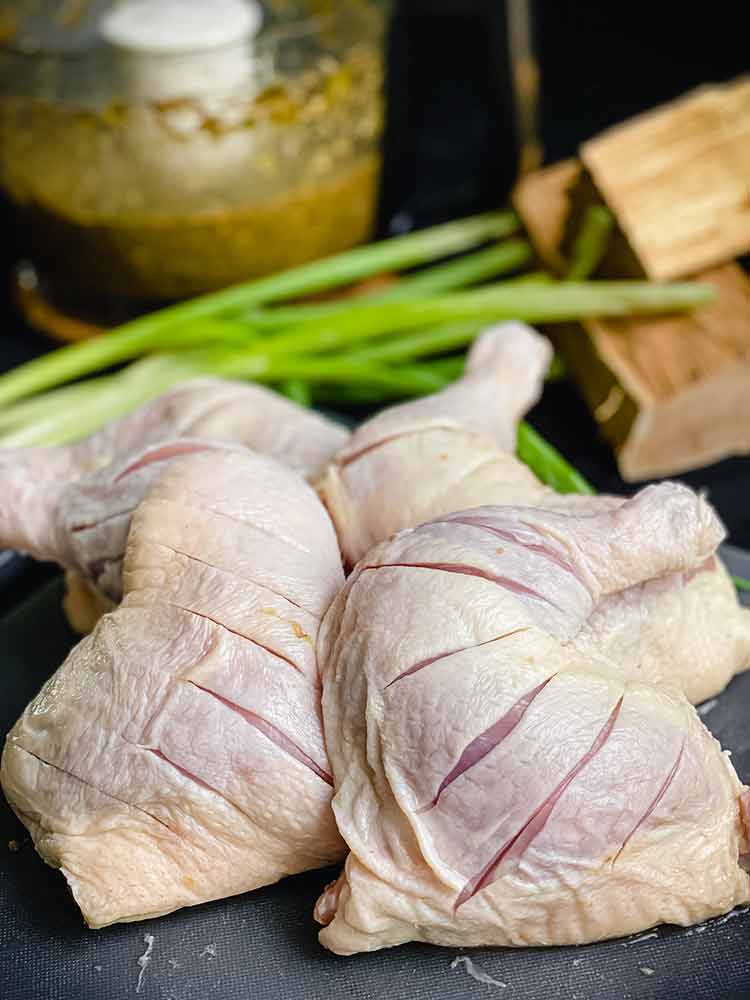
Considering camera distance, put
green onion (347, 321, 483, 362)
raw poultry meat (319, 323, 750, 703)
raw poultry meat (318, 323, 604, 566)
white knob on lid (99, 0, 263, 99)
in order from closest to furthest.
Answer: raw poultry meat (319, 323, 750, 703) → raw poultry meat (318, 323, 604, 566) → white knob on lid (99, 0, 263, 99) → green onion (347, 321, 483, 362)

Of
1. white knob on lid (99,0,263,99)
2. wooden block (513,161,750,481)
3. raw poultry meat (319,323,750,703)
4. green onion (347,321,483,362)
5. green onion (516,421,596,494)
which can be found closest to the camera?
raw poultry meat (319,323,750,703)

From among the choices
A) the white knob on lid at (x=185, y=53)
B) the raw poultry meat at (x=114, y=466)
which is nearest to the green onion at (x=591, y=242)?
the white knob on lid at (x=185, y=53)

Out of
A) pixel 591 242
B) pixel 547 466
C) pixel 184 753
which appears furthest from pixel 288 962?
pixel 591 242

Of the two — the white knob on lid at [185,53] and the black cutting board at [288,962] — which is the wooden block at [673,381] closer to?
the white knob on lid at [185,53]

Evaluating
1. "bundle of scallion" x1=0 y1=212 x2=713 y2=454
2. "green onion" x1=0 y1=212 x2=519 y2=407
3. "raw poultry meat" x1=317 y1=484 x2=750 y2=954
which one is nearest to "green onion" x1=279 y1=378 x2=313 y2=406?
"bundle of scallion" x1=0 y1=212 x2=713 y2=454

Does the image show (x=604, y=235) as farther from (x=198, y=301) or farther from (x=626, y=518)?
(x=626, y=518)

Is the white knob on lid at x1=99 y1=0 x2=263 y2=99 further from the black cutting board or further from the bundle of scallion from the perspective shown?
the black cutting board
